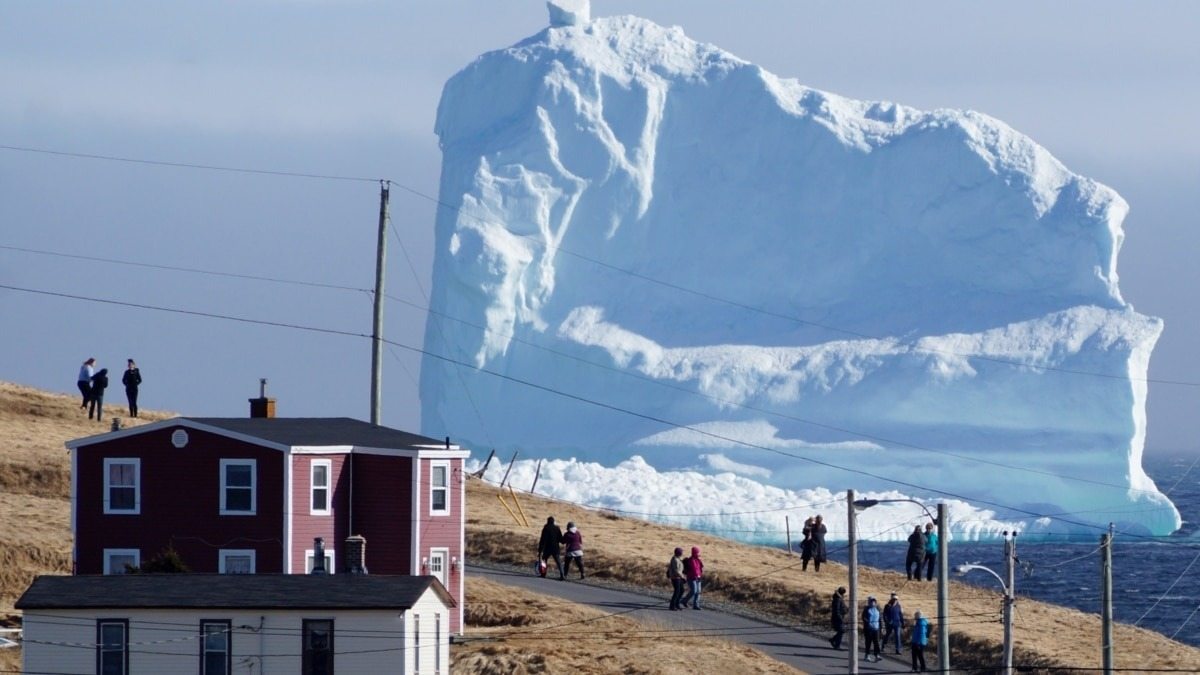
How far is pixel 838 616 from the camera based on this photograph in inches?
1485

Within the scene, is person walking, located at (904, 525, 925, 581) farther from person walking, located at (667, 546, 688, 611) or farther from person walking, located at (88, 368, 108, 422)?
person walking, located at (88, 368, 108, 422)

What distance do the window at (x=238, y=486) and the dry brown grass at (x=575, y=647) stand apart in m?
4.63

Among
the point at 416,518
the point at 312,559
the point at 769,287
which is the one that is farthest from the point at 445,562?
the point at 769,287

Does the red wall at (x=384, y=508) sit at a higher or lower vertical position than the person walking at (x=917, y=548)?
higher

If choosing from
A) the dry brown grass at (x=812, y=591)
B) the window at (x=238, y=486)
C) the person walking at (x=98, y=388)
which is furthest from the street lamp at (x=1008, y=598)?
the person walking at (x=98, y=388)

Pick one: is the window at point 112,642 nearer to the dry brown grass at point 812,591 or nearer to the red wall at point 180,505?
the red wall at point 180,505

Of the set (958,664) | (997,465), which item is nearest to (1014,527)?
(997,465)

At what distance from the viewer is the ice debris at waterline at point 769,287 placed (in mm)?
80750

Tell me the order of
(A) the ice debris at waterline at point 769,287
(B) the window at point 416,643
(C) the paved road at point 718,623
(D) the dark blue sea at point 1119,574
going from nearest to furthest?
1. (B) the window at point 416,643
2. (C) the paved road at point 718,623
3. (D) the dark blue sea at point 1119,574
4. (A) the ice debris at waterline at point 769,287

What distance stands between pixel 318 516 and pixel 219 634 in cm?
694

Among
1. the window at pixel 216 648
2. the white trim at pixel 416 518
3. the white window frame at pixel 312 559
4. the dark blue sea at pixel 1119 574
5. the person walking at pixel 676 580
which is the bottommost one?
the dark blue sea at pixel 1119 574

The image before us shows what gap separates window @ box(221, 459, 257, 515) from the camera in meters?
37.1

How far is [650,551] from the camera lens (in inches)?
1914

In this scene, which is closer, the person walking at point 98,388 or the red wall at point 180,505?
the red wall at point 180,505
